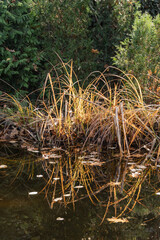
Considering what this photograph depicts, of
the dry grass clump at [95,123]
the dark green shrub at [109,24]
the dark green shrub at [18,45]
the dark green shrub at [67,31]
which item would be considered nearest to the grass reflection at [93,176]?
the dry grass clump at [95,123]

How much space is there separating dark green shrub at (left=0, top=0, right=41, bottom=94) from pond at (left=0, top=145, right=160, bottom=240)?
3.10 meters

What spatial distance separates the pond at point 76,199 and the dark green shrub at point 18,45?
3098mm

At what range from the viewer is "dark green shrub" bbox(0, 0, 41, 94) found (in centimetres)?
679

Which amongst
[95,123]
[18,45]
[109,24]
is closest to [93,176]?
[95,123]

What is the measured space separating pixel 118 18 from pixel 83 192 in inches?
194

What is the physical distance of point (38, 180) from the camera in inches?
133

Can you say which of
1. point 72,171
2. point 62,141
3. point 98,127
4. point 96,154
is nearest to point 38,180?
point 72,171

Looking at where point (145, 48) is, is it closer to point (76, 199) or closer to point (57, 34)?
point (57, 34)

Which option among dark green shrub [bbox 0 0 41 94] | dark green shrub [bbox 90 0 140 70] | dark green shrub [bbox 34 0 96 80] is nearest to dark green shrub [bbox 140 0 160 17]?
dark green shrub [bbox 90 0 140 70]

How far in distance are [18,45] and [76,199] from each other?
4.94m

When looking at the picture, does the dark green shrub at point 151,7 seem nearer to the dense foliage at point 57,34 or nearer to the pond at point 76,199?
the dense foliage at point 57,34

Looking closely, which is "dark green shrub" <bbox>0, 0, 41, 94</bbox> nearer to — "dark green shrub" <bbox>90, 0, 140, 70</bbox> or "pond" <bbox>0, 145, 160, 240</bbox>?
"dark green shrub" <bbox>90, 0, 140, 70</bbox>

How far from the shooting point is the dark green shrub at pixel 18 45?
6.79 metres

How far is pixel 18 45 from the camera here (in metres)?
7.11
